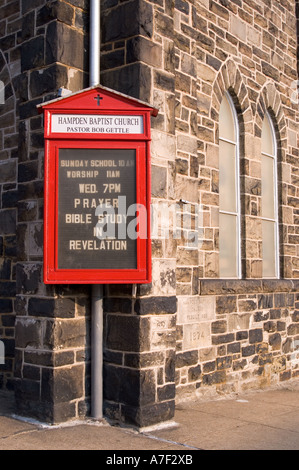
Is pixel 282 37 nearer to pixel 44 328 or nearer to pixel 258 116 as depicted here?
pixel 258 116

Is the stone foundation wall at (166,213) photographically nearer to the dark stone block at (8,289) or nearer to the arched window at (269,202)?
the dark stone block at (8,289)

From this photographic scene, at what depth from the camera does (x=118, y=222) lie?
4.90m

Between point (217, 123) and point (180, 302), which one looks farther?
point (217, 123)

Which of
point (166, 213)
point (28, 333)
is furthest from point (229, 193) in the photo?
point (28, 333)

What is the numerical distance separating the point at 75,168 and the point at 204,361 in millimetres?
2948

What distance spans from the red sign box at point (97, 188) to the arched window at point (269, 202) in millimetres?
3881

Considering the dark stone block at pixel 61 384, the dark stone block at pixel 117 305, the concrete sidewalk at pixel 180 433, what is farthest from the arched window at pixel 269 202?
the dark stone block at pixel 61 384

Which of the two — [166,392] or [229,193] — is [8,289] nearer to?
[166,392]

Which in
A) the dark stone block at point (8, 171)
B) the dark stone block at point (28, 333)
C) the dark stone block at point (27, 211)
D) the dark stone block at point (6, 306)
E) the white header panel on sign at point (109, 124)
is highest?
the white header panel on sign at point (109, 124)

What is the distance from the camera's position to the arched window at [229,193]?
7.45 m

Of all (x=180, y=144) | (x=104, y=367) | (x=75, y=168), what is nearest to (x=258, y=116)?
(x=180, y=144)

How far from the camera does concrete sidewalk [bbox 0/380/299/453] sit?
4363 mm

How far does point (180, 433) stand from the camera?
15.7 ft

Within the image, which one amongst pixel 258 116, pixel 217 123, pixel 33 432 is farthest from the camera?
pixel 258 116
